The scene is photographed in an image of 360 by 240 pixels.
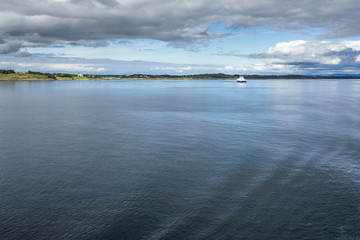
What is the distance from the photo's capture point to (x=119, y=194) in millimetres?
25859

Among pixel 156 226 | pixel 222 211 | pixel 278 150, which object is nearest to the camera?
pixel 156 226

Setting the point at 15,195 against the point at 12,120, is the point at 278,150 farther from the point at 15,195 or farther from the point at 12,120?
the point at 12,120

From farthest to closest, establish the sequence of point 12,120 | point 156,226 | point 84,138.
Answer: point 12,120 → point 84,138 → point 156,226

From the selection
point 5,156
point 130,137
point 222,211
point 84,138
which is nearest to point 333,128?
point 130,137

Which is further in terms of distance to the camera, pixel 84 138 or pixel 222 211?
pixel 84 138

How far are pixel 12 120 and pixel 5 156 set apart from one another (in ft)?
107

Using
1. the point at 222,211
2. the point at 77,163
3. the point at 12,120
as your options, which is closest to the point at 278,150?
the point at 222,211

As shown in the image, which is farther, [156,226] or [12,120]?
[12,120]

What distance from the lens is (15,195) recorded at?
82.7ft

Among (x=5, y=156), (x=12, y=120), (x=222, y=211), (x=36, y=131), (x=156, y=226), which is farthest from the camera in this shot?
(x=12, y=120)

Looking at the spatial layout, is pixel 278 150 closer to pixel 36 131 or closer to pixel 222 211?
pixel 222 211

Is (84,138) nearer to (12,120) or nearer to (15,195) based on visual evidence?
(15,195)

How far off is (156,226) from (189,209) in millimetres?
3584

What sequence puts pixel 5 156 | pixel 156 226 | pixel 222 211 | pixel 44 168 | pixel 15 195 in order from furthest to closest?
pixel 5 156 < pixel 44 168 < pixel 15 195 < pixel 222 211 < pixel 156 226
